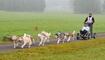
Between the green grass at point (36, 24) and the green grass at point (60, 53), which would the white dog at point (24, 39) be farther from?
the green grass at point (36, 24)

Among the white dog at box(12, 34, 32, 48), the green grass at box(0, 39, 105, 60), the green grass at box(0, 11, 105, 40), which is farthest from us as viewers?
the green grass at box(0, 11, 105, 40)

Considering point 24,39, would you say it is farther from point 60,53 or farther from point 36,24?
point 36,24

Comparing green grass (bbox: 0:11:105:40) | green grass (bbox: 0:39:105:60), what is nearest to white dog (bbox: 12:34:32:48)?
green grass (bbox: 0:39:105:60)

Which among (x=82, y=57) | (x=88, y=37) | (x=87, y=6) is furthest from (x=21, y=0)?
(x=82, y=57)

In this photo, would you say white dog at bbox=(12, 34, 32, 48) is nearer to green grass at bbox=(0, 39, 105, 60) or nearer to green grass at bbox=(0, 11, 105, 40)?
green grass at bbox=(0, 39, 105, 60)

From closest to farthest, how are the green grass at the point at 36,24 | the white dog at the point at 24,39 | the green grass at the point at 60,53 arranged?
the green grass at the point at 60,53
the white dog at the point at 24,39
the green grass at the point at 36,24

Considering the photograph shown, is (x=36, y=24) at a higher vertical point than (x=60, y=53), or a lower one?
higher

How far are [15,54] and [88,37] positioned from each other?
13337 mm

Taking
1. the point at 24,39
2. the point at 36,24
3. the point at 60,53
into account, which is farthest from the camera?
the point at 36,24

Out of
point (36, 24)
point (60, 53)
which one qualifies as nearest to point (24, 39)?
point (60, 53)

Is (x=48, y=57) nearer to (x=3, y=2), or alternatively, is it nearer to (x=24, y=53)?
(x=24, y=53)

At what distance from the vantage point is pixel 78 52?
2384 centimetres

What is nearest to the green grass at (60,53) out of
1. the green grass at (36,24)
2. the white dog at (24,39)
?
the white dog at (24,39)

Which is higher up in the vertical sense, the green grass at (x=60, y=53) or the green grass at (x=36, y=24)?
the green grass at (x=36, y=24)
